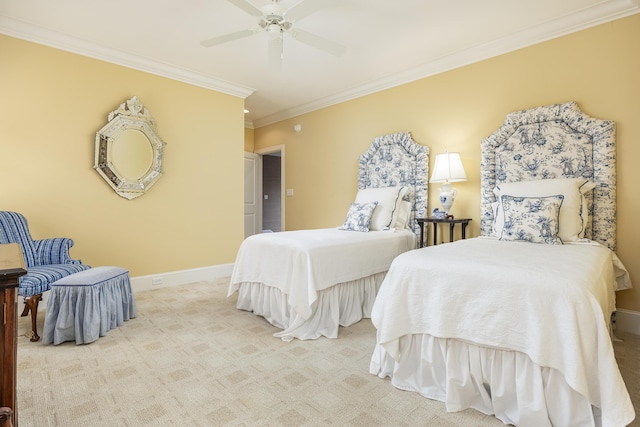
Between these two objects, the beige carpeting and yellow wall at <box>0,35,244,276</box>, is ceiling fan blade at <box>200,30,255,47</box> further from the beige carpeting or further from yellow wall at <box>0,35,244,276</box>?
the beige carpeting

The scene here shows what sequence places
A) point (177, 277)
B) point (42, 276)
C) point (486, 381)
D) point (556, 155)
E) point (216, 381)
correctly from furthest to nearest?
point (177, 277) < point (556, 155) < point (42, 276) < point (216, 381) < point (486, 381)

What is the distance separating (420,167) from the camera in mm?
3904

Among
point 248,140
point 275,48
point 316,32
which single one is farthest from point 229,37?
point 248,140

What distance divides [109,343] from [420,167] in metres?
3.53

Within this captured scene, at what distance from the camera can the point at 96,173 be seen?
3457mm

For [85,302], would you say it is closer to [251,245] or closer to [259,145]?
[251,245]

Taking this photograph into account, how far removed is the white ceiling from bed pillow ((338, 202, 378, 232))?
1.68 metres

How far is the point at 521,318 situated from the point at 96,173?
3991 millimetres

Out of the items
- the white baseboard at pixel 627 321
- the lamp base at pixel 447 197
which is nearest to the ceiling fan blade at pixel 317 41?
the lamp base at pixel 447 197

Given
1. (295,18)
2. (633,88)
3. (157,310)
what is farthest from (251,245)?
(633,88)

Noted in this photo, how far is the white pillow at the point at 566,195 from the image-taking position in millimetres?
2543

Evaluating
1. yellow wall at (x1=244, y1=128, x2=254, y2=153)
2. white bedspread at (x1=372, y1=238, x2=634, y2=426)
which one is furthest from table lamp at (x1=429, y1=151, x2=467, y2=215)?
yellow wall at (x1=244, y1=128, x2=254, y2=153)

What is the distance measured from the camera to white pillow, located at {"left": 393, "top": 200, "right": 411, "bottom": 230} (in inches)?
149

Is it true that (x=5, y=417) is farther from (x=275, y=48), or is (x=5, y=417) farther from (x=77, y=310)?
(x=275, y=48)
